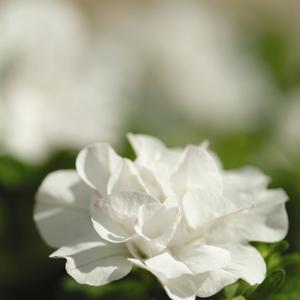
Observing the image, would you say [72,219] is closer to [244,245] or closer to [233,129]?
[244,245]

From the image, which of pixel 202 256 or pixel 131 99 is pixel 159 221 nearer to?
pixel 202 256

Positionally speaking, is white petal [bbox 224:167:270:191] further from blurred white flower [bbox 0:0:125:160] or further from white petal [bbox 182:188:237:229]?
blurred white flower [bbox 0:0:125:160]

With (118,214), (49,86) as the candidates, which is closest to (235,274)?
(118,214)

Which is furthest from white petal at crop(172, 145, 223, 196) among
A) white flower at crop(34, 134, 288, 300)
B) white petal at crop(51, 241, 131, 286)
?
white petal at crop(51, 241, 131, 286)

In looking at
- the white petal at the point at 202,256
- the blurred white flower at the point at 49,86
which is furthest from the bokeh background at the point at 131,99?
the white petal at the point at 202,256

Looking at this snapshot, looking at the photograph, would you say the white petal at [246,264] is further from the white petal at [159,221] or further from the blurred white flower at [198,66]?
the blurred white flower at [198,66]

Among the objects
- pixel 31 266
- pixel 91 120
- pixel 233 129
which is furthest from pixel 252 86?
pixel 31 266
